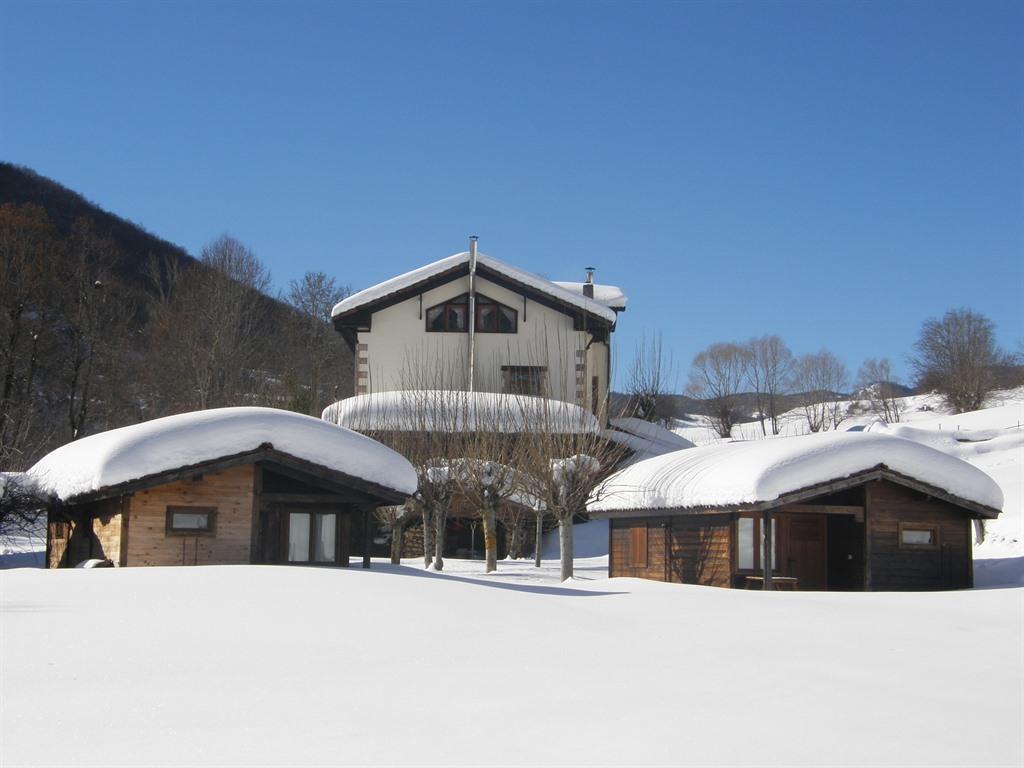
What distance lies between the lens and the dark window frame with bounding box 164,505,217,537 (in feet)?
66.6

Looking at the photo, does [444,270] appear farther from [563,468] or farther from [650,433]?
[563,468]

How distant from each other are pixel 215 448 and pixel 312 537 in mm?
3115

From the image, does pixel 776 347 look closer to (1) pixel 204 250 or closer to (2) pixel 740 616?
(1) pixel 204 250

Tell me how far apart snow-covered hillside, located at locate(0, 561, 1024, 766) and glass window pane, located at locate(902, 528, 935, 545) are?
773 centimetres

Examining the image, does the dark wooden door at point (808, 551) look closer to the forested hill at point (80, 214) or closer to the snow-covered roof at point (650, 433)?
the snow-covered roof at point (650, 433)

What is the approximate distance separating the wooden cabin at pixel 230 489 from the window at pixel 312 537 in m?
0.02

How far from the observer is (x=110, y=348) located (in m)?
49.0

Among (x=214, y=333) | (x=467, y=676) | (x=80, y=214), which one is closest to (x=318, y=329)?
(x=214, y=333)

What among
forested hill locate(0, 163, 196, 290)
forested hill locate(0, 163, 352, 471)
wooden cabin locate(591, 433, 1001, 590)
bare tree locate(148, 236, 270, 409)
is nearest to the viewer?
wooden cabin locate(591, 433, 1001, 590)

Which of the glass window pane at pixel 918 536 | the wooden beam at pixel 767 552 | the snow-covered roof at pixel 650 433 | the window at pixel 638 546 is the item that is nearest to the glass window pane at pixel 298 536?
the window at pixel 638 546

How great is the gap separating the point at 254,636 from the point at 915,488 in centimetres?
1516

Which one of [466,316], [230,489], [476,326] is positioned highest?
[466,316]

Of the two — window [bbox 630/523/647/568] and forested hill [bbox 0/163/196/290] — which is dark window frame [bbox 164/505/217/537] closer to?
window [bbox 630/523/647/568]

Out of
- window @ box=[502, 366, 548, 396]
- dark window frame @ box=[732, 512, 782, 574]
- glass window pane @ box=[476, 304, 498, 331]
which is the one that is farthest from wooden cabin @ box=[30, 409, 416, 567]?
glass window pane @ box=[476, 304, 498, 331]
